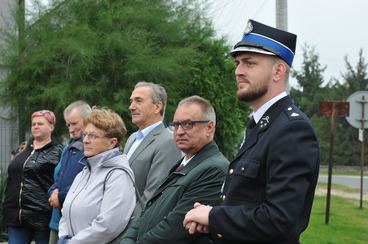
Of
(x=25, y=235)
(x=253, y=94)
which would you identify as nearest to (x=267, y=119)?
(x=253, y=94)

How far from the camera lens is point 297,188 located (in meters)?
2.58

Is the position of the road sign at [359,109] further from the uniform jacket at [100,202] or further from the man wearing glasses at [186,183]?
the man wearing glasses at [186,183]

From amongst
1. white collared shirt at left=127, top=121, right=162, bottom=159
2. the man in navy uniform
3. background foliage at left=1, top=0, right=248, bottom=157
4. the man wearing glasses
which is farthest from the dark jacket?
background foliage at left=1, top=0, right=248, bottom=157

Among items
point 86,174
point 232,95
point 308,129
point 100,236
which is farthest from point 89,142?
point 232,95

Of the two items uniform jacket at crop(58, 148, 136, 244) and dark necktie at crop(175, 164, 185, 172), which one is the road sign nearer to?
uniform jacket at crop(58, 148, 136, 244)

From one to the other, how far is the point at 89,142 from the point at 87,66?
24.6 ft

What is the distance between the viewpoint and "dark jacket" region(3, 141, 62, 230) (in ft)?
20.5

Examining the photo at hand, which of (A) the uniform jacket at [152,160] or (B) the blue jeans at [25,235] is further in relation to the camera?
(B) the blue jeans at [25,235]

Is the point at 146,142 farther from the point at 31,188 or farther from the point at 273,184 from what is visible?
the point at 273,184

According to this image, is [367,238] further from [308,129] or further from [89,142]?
[308,129]

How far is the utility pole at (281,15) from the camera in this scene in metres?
12.4

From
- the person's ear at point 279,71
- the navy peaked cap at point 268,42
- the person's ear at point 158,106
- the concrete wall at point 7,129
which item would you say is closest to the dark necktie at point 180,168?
the person's ear at point 158,106

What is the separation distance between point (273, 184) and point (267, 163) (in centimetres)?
13

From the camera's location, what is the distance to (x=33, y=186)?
629 cm
